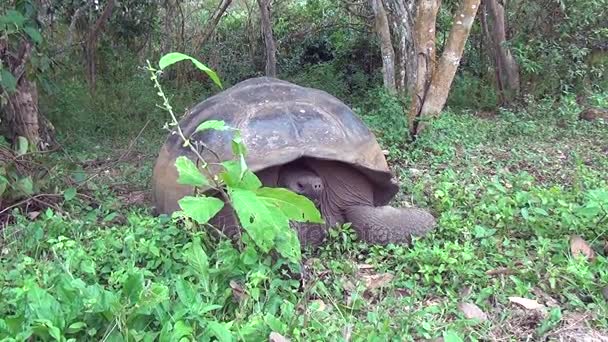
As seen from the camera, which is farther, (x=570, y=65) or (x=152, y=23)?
(x=152, y=23)

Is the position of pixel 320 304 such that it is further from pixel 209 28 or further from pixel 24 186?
pixel 209 28

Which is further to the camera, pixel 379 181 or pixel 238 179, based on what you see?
pixel 379 181

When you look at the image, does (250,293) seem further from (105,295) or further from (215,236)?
(215,236)

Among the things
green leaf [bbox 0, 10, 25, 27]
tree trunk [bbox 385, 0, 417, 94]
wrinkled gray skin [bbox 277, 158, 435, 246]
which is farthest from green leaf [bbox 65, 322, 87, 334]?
tree trunk [bbox 385, 0, 417, 94]

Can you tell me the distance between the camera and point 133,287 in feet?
6.23

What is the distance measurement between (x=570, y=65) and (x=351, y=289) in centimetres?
527

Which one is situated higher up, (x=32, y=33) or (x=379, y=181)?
(x=32, y=33)

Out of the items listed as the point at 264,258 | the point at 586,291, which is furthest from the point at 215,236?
the point at 586,291

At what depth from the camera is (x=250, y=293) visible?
6.75ft

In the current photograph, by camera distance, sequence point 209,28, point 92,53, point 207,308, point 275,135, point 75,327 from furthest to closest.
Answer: point 209,28 < point 92,53 < point 275,135 < point 207,308 < point 75,327

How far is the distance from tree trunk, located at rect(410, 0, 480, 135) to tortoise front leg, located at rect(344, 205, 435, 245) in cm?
182

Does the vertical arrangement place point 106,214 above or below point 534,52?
below

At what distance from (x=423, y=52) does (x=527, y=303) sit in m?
2.92

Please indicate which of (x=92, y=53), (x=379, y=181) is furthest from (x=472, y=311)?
(x=92, y=53)
